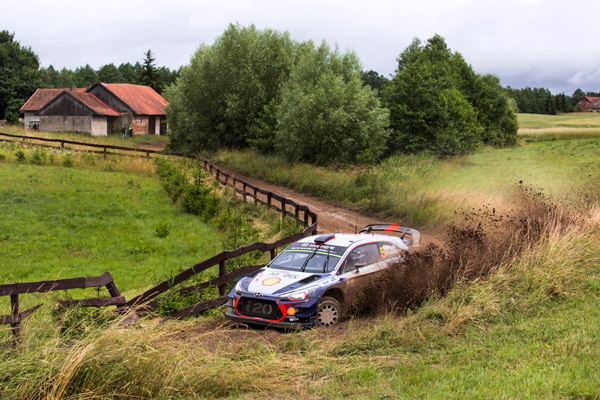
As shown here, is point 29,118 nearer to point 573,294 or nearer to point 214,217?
point 214,217

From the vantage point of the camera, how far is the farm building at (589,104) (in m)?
132

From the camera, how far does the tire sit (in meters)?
9.25

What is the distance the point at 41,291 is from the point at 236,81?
122ft

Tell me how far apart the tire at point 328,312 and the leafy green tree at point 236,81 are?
33851 millimetres

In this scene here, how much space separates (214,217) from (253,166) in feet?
46.5

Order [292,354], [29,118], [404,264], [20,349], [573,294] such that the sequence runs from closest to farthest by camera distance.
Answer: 1. [20,349]
2. [292,354]
3. [573,294]
4. [404,264]
5. [29,118]

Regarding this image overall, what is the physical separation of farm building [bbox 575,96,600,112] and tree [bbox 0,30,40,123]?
11734 centimetres

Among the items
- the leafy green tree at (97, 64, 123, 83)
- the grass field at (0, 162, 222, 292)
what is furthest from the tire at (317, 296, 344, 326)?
the leafy green tree at (97, 64, 123, 83)

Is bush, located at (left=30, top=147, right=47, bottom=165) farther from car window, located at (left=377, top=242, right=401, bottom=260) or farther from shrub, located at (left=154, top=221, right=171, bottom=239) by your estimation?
car window, located at (left=377, top=242, right=401, bottom=260)

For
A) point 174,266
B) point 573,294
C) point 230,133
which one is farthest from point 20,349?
point 230,133

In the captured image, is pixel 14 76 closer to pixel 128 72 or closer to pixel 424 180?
pixel 424 180

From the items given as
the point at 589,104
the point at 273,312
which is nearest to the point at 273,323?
the point at 273,312

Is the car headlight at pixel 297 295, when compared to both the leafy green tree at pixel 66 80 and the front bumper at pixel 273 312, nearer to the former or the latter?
the front bumper at pixel 273 312

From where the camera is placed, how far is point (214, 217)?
72.3 feet
